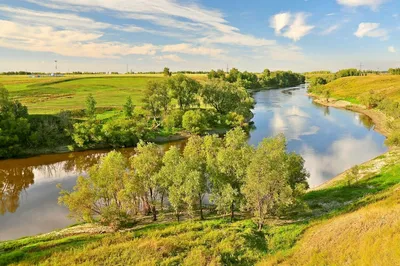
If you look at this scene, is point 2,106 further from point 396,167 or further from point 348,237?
point 396,167

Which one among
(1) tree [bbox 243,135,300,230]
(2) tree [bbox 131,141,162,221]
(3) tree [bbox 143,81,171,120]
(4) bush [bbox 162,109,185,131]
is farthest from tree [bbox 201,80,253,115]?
(1) tree [bbox 243,135,300,230]

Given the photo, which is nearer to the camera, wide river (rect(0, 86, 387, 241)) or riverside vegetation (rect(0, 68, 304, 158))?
wide river (rect(0, 86, 387, 241))

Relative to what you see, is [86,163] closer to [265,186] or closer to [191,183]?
[191,183]

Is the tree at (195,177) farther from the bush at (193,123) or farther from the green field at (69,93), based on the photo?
the green field at (69,93)

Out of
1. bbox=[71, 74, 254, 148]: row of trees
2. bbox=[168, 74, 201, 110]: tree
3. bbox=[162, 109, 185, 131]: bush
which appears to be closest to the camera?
bbox=[71, 74, 254, 148]: row of trees

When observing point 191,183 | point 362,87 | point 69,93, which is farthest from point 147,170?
point 362,87

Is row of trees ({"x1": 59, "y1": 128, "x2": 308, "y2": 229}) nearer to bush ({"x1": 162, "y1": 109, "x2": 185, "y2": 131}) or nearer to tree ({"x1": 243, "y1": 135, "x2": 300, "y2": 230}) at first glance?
tree ({"x1": 243, "y1": 135, "x2": 300, "y2": 230})

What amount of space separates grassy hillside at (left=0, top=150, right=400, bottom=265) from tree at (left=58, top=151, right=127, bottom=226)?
1.57 meters

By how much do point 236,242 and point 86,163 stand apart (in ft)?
132

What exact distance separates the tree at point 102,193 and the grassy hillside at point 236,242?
1.57 meters

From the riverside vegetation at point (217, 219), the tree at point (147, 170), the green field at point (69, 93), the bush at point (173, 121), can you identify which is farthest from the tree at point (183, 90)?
the tree at point (147, 170)

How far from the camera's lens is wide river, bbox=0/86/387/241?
108 ft

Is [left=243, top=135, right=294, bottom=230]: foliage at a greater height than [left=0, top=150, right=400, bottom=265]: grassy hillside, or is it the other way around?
[left=243, top=135, right=294, bottom=230]: foliage

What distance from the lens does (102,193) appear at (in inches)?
1091
